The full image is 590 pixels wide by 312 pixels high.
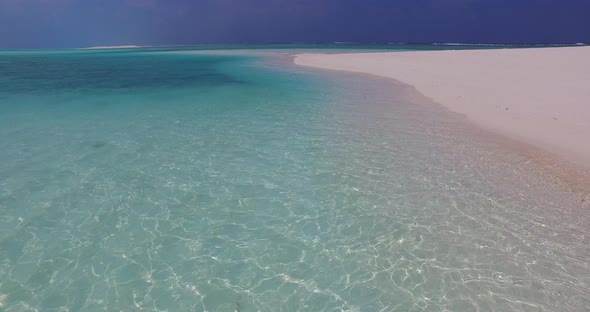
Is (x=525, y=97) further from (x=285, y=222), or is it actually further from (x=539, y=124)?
(x=285, y=222)

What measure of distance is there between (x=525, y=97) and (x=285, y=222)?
60.6 feet

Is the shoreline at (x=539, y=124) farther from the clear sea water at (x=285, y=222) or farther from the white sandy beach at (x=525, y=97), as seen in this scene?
the clear sea water at (x=285, y=222)

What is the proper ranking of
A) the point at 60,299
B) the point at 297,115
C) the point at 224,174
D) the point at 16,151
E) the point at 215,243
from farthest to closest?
the point at 297,115
the point at 16,151
the point at 224,174
the point at 215,243
the point at 60,299

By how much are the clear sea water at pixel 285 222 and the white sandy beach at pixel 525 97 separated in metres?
1.97

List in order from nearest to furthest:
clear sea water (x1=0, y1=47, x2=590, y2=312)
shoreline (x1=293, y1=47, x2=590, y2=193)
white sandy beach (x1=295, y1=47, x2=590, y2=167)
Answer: clear sea water (x1=0, y1=47, x2=590, y2=312), shoreline (x1=293, y1=47, x2=590, y2=193), white sandy beach (x1=295, y1=47, x2=590, y2=167)

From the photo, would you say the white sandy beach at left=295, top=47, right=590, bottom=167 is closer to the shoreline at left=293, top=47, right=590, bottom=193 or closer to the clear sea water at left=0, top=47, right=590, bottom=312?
the shoreline at left=293, top=47, right=590, bottom=193

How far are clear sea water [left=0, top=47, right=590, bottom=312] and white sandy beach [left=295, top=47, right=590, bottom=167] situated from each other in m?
1.97

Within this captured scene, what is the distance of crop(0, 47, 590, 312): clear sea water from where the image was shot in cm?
648

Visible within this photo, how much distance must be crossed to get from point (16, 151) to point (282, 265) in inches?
488

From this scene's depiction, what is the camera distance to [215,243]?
7.96 meters

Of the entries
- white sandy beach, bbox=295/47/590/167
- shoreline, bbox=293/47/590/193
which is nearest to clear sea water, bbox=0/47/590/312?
shoreline, bbox=293/47/590/193

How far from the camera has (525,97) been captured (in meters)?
20.5

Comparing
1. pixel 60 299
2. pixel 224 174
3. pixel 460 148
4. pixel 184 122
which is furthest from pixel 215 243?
pixel 184 122

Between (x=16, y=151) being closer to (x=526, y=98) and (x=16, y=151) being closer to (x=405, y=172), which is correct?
(x=405, y=172)
